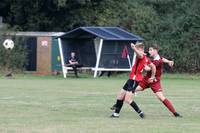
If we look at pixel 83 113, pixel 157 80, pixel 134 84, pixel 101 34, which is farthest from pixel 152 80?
pixel 101 34

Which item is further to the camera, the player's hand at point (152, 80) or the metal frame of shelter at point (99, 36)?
the metal frame of shelter at point (99, 36)

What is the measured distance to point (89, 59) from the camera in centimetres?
4291

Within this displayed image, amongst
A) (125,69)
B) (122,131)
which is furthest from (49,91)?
(125,69)

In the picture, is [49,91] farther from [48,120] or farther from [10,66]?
[10,66]

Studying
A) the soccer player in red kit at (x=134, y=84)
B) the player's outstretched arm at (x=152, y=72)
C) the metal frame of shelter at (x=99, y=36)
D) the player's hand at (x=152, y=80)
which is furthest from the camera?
the metal frame of shelter at (x=99, y=36)

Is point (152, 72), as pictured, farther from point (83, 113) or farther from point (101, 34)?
point (101, 34)

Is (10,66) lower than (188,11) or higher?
lower

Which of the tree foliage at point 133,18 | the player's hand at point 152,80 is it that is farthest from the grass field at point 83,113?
the tree foliage at point 133,18

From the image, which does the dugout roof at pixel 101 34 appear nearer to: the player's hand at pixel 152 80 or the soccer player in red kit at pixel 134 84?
the player's hand at pixel 152 80

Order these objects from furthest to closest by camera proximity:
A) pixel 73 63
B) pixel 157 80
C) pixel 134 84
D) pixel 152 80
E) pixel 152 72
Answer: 1. pixel 73 63
2. pixel 157 80
3. pixel 152 80
4. pixel 152 72
5. pixel 134 84

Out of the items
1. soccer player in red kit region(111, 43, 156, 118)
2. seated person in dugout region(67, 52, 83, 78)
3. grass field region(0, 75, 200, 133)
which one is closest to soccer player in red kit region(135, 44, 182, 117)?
grass field region(0, 75, 200, 133)

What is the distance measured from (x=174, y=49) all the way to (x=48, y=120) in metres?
31.9

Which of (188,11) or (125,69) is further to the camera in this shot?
(188,11)

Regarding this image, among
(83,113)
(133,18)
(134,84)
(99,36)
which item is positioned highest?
(133,18)
